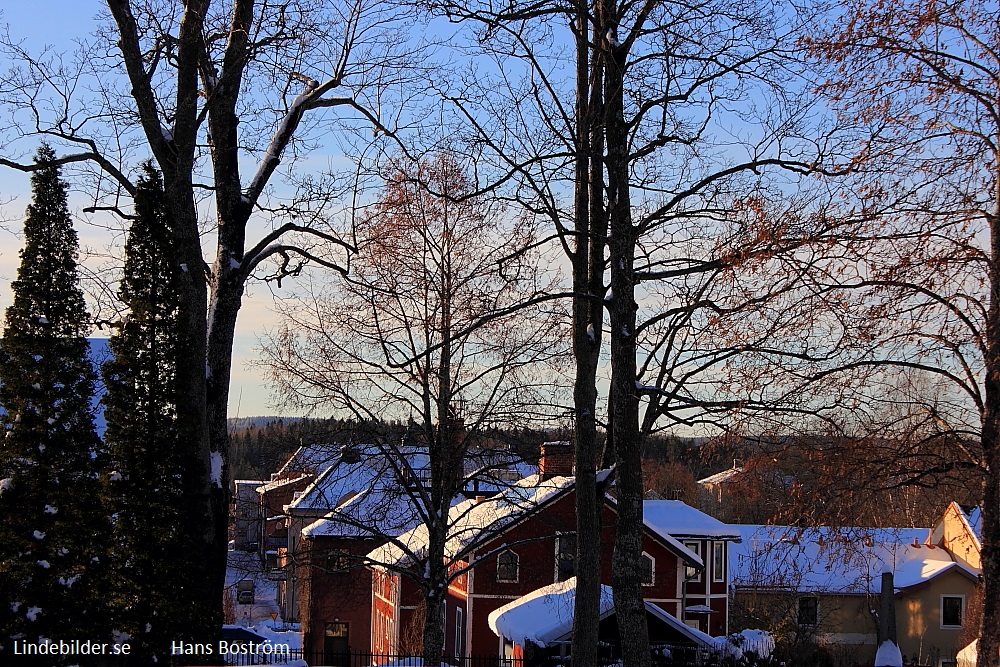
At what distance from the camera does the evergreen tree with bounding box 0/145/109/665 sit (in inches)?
448

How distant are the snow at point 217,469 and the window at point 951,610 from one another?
3612 cm

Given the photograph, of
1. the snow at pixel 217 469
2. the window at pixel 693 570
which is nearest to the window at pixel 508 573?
the window at pixel 693 570

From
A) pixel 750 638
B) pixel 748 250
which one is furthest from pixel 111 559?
pixel 750 638

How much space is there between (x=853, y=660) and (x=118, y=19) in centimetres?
3222

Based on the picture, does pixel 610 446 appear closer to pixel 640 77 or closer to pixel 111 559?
pixel 640 77

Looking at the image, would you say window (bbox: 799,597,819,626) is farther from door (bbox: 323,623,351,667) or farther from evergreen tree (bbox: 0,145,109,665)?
evergreen tree (bbox: 0,145,109,665)

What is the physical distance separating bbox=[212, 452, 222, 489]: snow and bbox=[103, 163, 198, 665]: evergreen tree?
0.50 metres

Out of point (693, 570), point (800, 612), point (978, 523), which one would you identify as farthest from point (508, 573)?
point (978, 523)

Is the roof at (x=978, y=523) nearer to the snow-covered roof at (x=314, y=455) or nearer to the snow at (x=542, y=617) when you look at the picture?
the snow at (x=542, y=617)

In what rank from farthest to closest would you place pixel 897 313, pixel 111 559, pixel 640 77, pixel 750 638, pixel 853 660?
1. pixel 853 660
2. pixel 750 638
3. pixel 640 77
4. pixel 111 559
5. pixel 897 313

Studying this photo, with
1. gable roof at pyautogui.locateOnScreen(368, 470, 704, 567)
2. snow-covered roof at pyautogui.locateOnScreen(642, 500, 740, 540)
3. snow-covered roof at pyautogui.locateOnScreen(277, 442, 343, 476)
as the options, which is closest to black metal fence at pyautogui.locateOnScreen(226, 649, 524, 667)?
gable roof at pyautogui.locateOnScreen(368, 470, 704, 567)

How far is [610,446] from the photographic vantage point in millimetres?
12125

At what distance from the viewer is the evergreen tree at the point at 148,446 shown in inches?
410

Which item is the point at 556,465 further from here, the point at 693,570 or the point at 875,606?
the point at 875,606
